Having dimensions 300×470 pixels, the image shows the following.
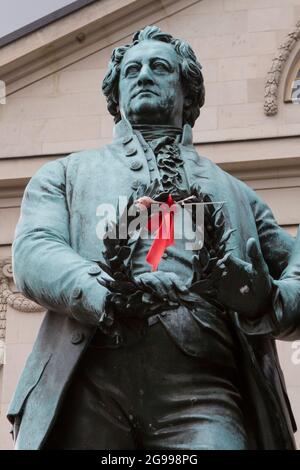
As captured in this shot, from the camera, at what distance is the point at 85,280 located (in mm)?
4879

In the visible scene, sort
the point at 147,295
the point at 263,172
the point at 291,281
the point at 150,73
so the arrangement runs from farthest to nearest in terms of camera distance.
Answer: the point at 263,172
the point at 150,73
the point at 291,281
the point at 147,295

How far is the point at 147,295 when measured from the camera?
4.70 metres

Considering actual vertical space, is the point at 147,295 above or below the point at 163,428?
above

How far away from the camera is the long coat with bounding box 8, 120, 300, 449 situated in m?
4.91

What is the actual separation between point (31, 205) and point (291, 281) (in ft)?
2.59

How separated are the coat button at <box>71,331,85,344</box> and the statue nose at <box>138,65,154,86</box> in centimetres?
97

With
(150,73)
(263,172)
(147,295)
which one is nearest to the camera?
(147,295)

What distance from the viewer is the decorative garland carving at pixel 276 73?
18.5 m

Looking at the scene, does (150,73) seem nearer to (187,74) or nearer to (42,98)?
(187,74)

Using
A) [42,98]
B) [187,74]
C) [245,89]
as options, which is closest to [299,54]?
[245,89]

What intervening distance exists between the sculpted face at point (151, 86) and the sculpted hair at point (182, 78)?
0.14 feet

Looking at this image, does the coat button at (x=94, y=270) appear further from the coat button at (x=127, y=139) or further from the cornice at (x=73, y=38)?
the cornice at (x=73, y=38)

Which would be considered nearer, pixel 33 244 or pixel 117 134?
pixel 33 244

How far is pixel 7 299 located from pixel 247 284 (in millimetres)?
13462
